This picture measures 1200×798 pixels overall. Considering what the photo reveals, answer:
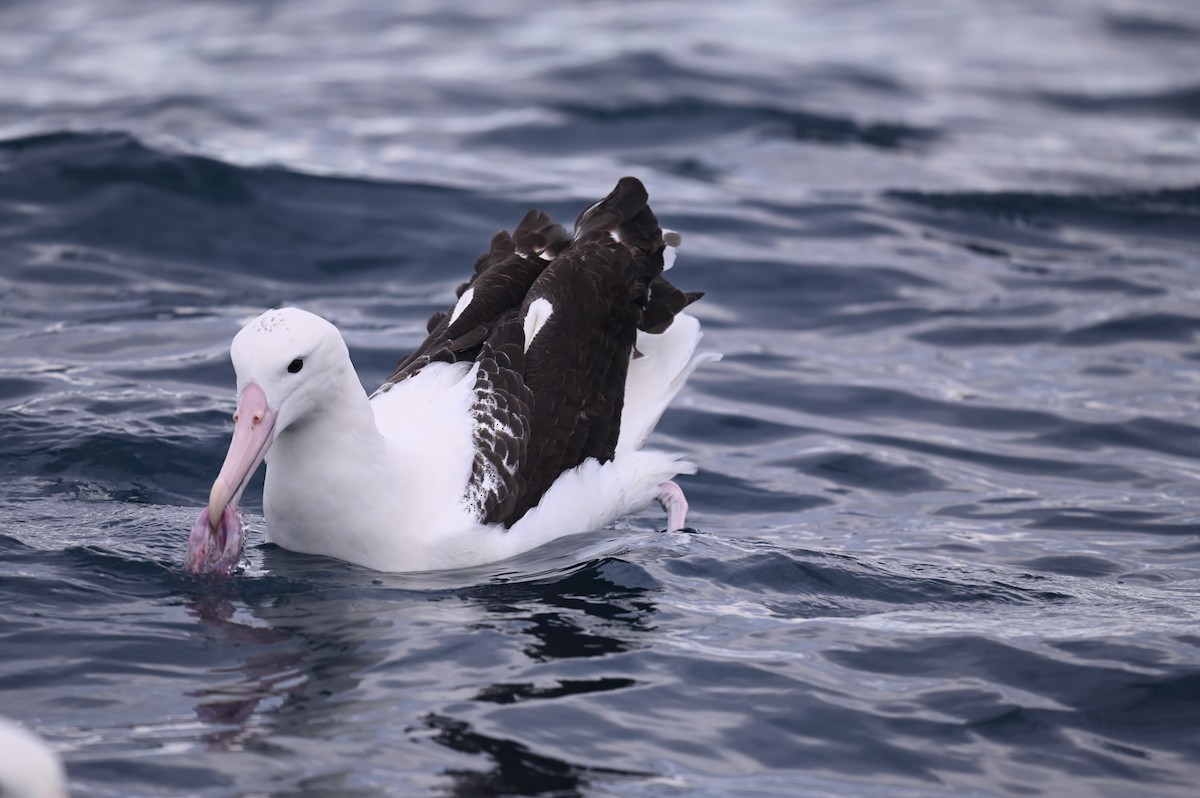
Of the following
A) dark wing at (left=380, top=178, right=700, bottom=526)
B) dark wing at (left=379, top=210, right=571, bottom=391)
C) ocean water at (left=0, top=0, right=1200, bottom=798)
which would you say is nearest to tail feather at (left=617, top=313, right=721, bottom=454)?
dark wing at (left=380, top=178, right=700, bottom=526)

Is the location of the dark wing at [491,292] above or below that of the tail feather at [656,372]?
above

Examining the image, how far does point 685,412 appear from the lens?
39.7 feet

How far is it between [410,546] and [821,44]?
1949 cm

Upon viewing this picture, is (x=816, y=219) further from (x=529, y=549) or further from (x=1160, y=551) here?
(x=529, y=549)

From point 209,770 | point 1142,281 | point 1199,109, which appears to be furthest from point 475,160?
point 209,770

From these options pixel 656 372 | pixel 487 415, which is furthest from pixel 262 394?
pixel 656 372

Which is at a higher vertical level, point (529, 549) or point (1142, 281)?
point (1142, 281)

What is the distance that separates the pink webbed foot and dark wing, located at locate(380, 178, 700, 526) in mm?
515

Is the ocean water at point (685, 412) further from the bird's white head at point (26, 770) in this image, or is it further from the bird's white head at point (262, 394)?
the bird's white head at point (26, 770)

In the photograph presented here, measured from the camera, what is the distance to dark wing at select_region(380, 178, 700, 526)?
27.8ft

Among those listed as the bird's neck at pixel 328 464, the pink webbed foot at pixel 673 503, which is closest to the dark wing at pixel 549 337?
the pink webbed foot at pixel 673 503

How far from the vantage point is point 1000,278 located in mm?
A: 15406

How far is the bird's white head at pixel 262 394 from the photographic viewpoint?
709cm

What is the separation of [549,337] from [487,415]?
2.37ft
